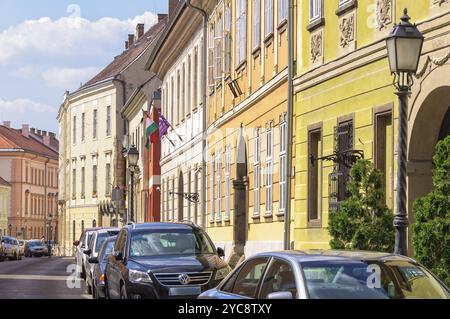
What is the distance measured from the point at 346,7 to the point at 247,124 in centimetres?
1103

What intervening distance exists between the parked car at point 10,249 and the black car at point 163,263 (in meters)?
56.9

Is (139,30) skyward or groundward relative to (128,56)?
skyward

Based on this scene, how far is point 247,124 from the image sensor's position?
31.9m

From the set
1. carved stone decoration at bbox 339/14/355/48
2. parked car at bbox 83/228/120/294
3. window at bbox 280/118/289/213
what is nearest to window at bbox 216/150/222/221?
parked car at bbox 83/228/120/294

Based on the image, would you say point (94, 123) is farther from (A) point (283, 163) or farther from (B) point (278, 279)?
(B) point (278, 279)

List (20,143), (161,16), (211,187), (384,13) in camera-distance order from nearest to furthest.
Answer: (384,13) → (211,187) → (161,16) → (20,143)

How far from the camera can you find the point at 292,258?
10.8m

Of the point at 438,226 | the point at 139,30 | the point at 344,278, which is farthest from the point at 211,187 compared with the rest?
→ the point at 139,30

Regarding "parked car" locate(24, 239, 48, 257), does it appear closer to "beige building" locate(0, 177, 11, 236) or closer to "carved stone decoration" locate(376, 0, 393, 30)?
"beige building" locate(0, 177, 11, 236)

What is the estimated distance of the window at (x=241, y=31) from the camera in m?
32.7

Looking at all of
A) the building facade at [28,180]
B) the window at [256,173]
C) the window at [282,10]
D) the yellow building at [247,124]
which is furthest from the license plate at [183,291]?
the building facade at [28,180]

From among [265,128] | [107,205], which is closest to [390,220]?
[265,128]

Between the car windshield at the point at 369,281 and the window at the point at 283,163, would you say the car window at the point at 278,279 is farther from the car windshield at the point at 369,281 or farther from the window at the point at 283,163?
the window at the point at 283,163
